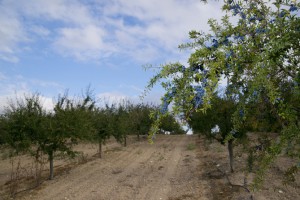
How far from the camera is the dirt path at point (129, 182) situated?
12.2 metres

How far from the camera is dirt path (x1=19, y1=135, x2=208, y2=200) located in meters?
12.2

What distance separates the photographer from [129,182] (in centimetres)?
1424

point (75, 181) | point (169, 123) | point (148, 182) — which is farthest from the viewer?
point (169, 123)

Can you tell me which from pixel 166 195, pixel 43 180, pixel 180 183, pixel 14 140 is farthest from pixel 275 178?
pixel 14 140

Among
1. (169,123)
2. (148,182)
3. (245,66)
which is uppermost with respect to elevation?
(169,123)

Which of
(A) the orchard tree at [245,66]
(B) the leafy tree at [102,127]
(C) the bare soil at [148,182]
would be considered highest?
(B) the leafy tree at [102,127]

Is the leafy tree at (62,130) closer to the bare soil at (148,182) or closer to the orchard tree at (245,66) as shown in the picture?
the bare soil at (148,182)

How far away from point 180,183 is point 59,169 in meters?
8.39

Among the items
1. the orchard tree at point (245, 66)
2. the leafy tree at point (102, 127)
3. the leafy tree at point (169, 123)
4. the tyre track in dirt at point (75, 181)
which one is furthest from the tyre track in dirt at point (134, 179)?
the orchard tree at point (245, 66)

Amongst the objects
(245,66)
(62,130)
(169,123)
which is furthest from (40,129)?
(169,123)

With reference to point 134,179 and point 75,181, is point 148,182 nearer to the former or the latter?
point 134,179

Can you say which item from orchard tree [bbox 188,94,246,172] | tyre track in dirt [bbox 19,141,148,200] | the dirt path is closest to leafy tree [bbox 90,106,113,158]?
tyre track in dirt [bbox 19,141,148,200]

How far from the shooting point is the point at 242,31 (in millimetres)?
3275

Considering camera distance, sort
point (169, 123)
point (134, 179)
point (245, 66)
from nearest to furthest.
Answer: point (245, 66) → point (134, 179) → point (169, 123)
